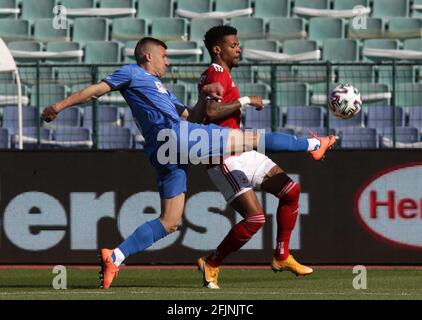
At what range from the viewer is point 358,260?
14.5 metres

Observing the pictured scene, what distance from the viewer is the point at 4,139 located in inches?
655

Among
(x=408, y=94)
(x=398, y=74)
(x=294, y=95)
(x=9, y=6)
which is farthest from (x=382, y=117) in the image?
(x=9, y=6)

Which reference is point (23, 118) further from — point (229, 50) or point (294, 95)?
point (229, 50)

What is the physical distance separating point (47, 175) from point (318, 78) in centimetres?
414

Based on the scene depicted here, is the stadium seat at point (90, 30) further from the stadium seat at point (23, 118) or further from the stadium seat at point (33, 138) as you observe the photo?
the stadium seat at point (33, 138)

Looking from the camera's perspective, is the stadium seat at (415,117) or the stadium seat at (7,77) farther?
the stadium seat at (7,77)

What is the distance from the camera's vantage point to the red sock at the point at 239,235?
11141mm

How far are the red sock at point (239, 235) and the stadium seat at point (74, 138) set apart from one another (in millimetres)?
5659

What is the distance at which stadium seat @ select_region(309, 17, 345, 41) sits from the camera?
819 inches

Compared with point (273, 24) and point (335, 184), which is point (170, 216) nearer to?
point (335, 184)

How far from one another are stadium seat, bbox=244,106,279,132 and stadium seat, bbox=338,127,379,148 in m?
0.93

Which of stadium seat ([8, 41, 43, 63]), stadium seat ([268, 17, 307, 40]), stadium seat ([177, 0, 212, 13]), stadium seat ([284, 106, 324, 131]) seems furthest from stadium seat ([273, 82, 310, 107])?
stadium seat ([8, 41, 43, 63])

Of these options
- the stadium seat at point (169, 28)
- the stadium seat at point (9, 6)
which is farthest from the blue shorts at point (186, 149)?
the stadium seat at point (9, 6)

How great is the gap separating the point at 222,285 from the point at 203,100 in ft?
6.77
